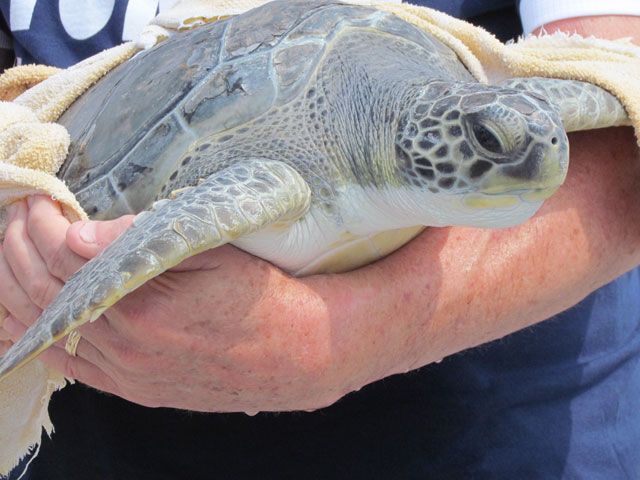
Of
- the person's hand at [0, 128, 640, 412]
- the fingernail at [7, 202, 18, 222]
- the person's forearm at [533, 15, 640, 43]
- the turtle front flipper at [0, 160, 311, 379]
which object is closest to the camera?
the turtle front flipper at [0, 160, 311, 379]

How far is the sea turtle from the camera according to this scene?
629mm

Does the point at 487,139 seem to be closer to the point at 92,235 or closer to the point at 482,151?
the point at 482,151

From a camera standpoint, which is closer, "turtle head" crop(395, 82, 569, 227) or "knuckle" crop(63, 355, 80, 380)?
"turtle head" crop(395, 82, 569, 227)

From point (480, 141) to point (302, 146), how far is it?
0.25 meters

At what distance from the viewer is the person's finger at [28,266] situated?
74 centimetres

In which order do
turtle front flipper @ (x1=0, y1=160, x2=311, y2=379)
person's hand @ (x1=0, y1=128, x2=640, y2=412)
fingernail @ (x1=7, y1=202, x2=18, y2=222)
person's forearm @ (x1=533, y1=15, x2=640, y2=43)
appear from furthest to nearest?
person's forearm @ (x1=533, y1=15, x2=640, y2=43) → fingernail @ (x1=7, y1=202, x2=18, y2=222) → person's hand @ (x1=0, y1=128, x2=640, y2=412) → turtle front flipper @ (x1=0, y1=160, x2=311, y2=379)

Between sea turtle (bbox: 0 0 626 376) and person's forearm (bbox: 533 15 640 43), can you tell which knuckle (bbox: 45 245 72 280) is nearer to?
sea turtle (bbox: 0 0 626 376)

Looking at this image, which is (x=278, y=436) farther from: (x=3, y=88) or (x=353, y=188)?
(x=3, y=88)

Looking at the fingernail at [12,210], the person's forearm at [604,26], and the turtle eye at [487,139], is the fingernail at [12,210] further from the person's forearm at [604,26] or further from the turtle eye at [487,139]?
the person's forearm at [604,26]

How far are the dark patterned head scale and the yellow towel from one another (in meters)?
0.27

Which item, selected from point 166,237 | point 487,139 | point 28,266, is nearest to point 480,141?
point 487,139

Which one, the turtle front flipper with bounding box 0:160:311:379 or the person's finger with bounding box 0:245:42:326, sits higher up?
the turtle front flipper with bounding box 0:160:311:379

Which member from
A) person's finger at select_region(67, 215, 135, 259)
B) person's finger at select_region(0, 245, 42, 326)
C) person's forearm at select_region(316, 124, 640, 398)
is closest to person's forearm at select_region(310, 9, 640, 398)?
person's forearm at select_region(316, 124, 640, 398)

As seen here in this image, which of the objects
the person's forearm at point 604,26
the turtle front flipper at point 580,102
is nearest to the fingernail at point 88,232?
the turtle front flipper at point 580,102
